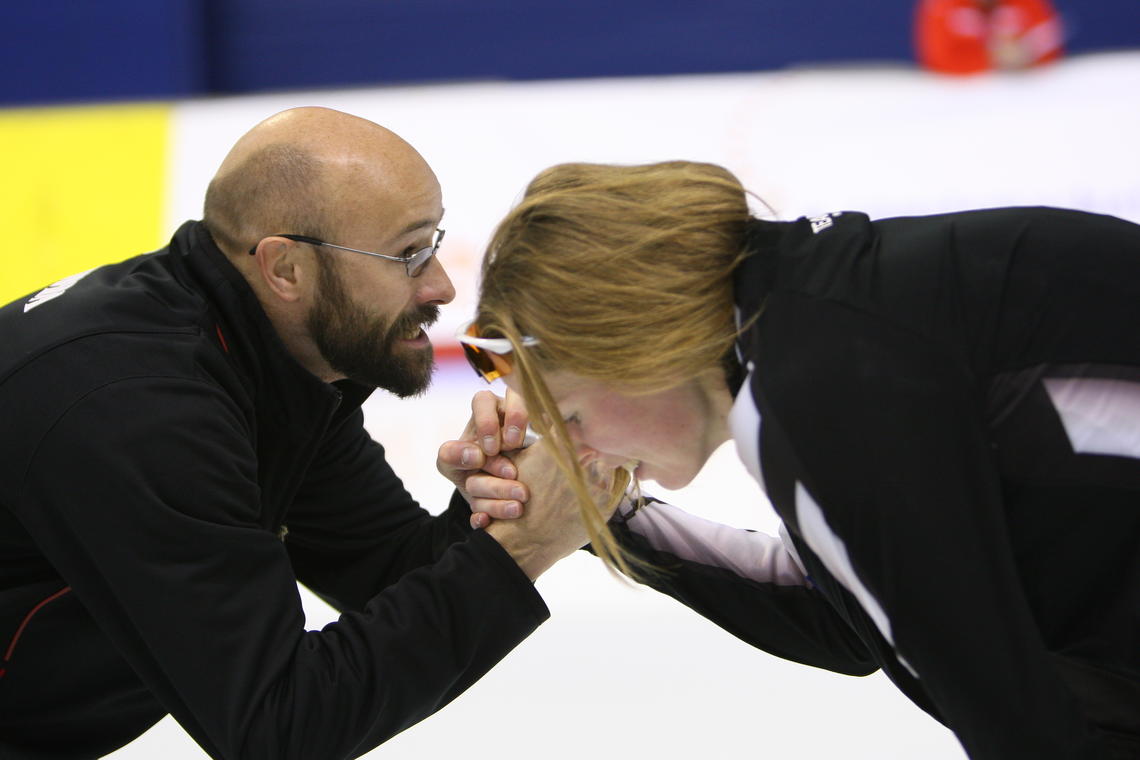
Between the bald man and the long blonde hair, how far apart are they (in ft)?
1.47

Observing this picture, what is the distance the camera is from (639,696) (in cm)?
216

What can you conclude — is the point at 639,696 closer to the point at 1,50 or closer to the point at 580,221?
the point at 580,221

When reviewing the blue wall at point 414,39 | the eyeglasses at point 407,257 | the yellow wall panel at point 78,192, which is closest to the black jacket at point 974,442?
the eyeglasses at point 407,257

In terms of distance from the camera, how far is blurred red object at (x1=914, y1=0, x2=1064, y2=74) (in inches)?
136

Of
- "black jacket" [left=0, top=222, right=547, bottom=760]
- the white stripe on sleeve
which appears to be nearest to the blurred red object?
the white stripe on sleeve

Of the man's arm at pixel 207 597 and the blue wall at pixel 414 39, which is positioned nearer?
the man's arm at pixel 207 597

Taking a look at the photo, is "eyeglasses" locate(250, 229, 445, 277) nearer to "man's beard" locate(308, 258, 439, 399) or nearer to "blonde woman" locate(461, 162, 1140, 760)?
"man's beard" locate(308, 258, 439, 399)

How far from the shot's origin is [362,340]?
1787mm

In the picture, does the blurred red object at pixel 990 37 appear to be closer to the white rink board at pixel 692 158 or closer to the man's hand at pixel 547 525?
the white rink board at pixel 692 158

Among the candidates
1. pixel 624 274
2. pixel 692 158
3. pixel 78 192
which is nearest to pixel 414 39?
pixel 78 192

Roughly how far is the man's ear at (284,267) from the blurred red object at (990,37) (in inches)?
90.0

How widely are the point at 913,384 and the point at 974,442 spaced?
0.22ft

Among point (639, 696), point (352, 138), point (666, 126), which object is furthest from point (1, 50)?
point (639, 696)

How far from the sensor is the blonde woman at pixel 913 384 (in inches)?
39.6
